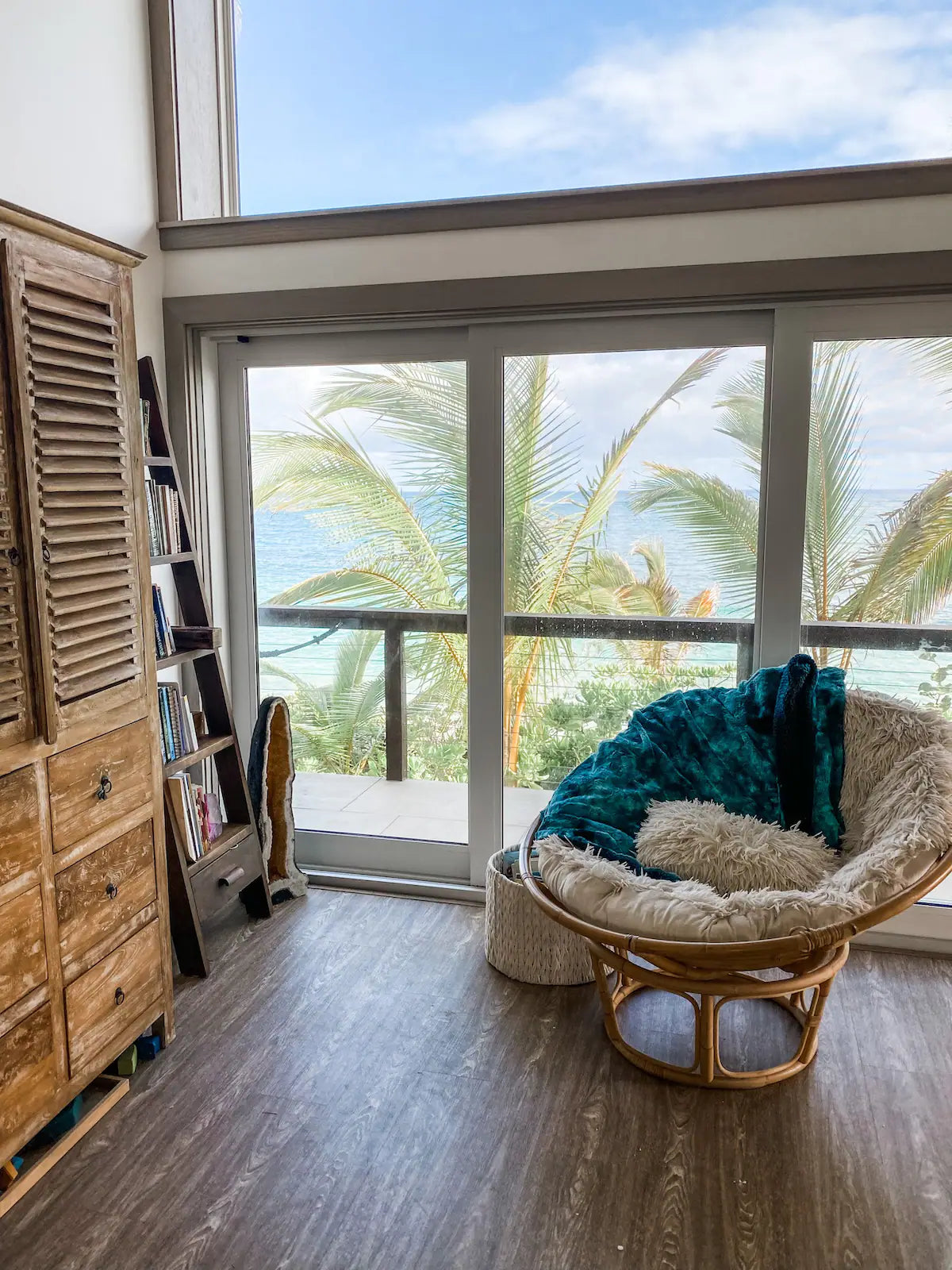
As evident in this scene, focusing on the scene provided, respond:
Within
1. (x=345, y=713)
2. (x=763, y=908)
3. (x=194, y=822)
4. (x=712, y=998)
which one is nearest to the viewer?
(x=763, y=908)

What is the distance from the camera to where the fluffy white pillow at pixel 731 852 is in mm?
2211

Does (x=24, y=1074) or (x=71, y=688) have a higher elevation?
(x=71, y=688)

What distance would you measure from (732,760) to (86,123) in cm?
257

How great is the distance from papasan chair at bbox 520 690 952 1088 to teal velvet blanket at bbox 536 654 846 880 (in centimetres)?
11

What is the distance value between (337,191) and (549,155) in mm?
706

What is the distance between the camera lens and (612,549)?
2.97m

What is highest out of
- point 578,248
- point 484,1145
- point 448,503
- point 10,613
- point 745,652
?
point 578,248

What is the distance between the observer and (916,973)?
8.84ft

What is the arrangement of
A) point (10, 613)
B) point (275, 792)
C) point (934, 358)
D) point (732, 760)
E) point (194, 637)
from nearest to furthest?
point (10, 613)
point (732, 760)
point (934, 358)
point (194, 637)
point (275, 792)

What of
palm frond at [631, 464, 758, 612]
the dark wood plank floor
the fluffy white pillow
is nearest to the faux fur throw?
the dark wood plank floor

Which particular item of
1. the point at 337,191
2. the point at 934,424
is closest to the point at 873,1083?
the point at 934,424

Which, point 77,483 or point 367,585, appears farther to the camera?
point 367,585

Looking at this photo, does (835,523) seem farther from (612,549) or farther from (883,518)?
(612,549)

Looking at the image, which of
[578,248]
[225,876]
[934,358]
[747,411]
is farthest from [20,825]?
[934,358]
